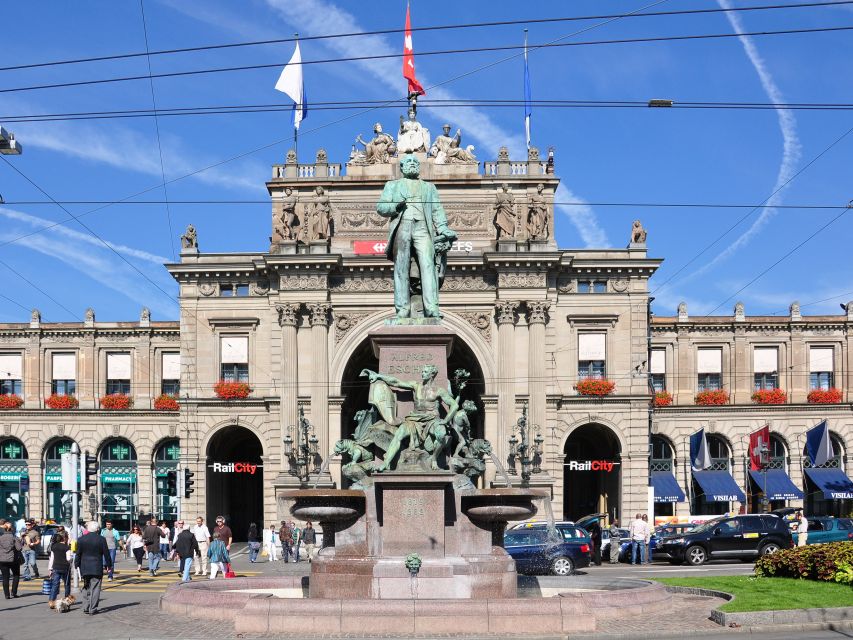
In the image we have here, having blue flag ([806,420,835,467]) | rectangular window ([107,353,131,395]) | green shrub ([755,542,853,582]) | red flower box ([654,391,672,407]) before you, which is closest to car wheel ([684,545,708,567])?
green shrub ([755,542,853,582])

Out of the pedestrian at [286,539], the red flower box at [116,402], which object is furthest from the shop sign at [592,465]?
the red flower box at [116,402]

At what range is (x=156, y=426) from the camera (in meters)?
69.3

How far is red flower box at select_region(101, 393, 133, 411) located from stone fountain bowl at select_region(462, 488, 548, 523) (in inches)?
2120

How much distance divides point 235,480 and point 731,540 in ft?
122

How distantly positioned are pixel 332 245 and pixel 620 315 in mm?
16151

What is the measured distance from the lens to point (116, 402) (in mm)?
Answer: 69000

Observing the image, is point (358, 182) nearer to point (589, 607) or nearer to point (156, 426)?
point (156, 426)

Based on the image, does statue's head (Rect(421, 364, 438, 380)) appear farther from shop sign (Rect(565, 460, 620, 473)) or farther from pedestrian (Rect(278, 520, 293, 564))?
shop sign (Rect(565, 460, 620, 473))

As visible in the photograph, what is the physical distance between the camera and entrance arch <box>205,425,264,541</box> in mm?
61500

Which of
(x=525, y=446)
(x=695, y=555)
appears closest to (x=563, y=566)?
(x=695, y=555)

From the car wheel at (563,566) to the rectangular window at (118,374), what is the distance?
146 ft

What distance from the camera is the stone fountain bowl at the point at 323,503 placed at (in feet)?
60.2

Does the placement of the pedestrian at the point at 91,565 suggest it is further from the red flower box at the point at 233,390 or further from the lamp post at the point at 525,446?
the red flower box at the point at 233,390

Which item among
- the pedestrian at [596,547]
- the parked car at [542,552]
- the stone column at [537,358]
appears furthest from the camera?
the stone column at [537,358]
